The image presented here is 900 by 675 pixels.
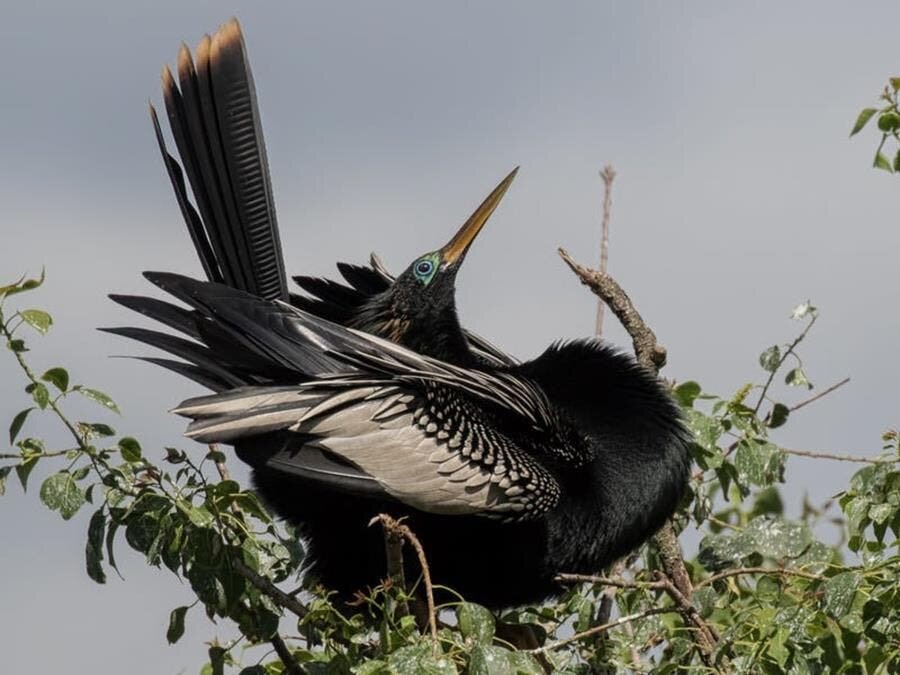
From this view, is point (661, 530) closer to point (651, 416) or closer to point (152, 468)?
point (651, 416)

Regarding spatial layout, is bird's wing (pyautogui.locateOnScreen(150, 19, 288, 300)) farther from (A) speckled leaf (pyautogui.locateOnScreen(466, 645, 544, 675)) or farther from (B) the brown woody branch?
(A) speckled leaf (pyautogui.locateOnScreen(466, 645, 544, 675))

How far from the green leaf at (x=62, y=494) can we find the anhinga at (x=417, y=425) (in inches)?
13.9

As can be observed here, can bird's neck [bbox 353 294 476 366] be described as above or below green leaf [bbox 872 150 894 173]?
below

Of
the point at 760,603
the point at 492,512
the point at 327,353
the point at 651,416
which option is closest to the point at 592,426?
the point at 651,416

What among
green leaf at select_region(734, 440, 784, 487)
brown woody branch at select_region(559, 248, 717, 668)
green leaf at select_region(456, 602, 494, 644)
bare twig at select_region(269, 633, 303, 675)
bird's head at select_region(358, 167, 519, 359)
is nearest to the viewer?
green leaf at select_region(456, 602, 494, 644)

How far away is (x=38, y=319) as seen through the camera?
3.35 meters

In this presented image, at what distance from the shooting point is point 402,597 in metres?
3.13

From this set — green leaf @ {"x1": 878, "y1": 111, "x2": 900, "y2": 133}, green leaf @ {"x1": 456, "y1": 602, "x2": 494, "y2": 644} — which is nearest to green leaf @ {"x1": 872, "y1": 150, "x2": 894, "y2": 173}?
green leaf @ {"x1": 878, "y1": 111, "x2": 900, "y2": 133}

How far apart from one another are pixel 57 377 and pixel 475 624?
117 centimetres

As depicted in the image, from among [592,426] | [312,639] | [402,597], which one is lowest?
[312,639]

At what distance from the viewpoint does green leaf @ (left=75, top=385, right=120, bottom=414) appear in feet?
11.3

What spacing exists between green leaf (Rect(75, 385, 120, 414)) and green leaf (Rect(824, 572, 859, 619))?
62.9 inches

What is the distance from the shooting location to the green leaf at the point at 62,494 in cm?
343

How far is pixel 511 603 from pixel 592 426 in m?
0.60
